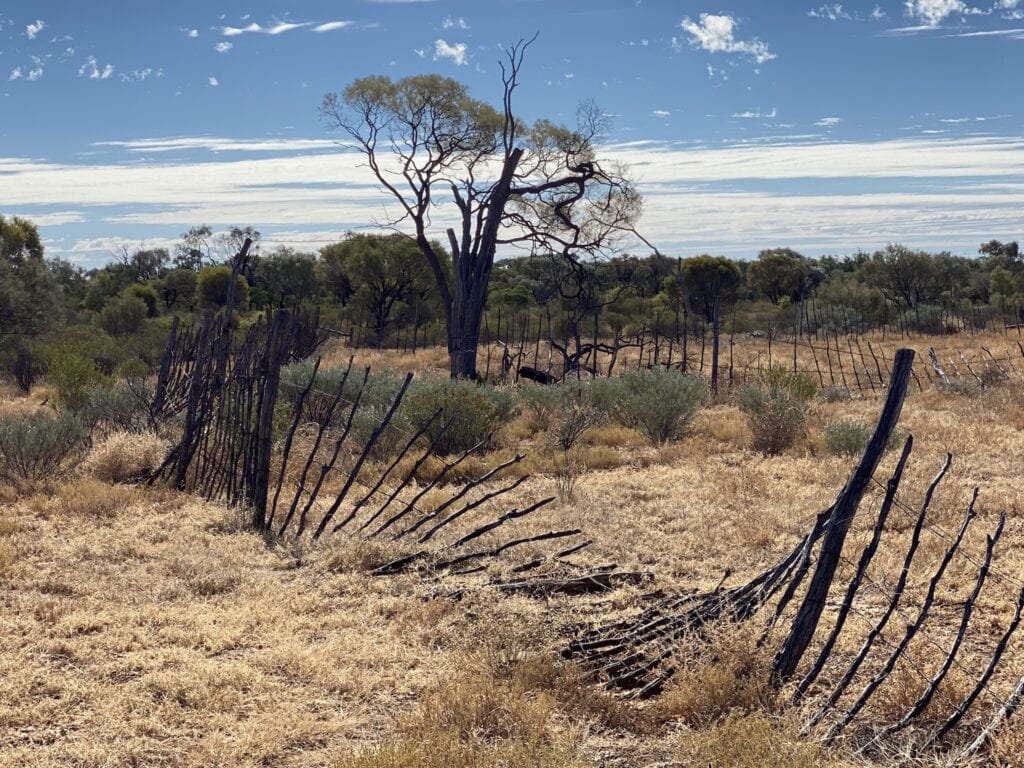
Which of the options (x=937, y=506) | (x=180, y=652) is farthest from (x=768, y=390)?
(x=180, y=652)

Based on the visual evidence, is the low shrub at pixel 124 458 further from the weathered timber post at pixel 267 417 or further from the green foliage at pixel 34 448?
the weathered timber post at pixel 267 417

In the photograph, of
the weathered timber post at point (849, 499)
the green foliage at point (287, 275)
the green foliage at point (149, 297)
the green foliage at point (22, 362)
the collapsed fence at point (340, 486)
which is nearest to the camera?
the weathered timber post at point (849, 499)

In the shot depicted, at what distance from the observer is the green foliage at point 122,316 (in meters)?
34.6

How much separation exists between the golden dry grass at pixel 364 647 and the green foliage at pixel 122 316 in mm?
27989

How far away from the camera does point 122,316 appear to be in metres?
34.9

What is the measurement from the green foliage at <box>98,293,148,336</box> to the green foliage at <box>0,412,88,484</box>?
26234 millimetres

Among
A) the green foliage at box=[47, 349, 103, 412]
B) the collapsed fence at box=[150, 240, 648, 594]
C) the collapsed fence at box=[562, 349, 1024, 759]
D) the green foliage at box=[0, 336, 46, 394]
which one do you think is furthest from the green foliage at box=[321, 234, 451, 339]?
the collapsed fence at box=[562, 349, 1024, 759]

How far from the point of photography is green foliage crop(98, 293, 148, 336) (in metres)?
34.6

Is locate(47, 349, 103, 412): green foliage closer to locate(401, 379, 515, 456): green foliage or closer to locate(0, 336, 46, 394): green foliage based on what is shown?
locate(401, 379, 515, 456): green foliage

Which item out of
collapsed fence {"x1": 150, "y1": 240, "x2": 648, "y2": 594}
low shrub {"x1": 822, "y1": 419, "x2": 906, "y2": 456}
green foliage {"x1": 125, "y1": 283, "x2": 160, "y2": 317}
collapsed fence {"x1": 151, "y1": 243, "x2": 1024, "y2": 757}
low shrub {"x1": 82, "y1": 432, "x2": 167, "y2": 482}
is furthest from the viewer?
green foliage {"x1": 125, "y1": 283, "x2": 160, "y2": 317}

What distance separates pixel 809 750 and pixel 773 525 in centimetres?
436

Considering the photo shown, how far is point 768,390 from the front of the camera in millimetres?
13031

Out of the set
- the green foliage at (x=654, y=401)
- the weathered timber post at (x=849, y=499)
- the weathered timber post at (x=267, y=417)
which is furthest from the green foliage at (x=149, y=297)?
the weathered timber post at (x=849, y=499)

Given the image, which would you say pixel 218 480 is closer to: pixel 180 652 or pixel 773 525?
pixel 180 652
